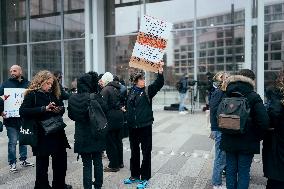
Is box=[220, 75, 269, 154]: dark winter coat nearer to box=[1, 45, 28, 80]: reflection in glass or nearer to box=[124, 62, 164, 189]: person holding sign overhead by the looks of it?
box=[124, 62, 164, 189]: person holding sign overhead

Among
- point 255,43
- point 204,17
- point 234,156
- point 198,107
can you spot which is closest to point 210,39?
point 204,17

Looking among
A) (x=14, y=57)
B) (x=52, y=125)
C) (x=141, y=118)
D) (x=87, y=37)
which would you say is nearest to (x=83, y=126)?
(x=52, y=125)

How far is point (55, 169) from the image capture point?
5.39m

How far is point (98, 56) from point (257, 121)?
14.3 m

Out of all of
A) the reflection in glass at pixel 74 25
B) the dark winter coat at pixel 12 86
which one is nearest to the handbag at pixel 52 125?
the dark winter coat at pixel 12 86

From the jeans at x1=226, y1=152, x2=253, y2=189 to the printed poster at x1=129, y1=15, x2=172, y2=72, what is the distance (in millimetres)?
1783

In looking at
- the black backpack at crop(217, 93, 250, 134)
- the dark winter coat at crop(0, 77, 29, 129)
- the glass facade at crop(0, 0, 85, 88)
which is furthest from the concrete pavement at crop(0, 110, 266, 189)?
the glass facade at crop(0, 0, 85, 88)

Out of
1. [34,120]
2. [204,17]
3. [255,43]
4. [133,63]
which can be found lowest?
[34,120]

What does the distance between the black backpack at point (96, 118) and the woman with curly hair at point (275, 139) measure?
7.19 feet

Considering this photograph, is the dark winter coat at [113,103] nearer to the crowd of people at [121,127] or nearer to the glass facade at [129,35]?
the crowd of people at [121,127]

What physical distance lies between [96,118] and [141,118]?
102 centimetres

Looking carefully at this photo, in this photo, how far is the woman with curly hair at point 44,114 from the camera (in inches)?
202

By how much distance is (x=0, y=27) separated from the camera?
71.9ft

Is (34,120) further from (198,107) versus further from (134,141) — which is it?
(198,107)
